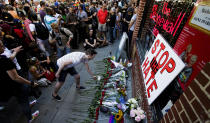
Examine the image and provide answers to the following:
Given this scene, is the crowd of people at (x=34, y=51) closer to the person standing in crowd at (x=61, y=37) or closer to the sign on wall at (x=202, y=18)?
the person standing in crowd at (x=61, y=37)

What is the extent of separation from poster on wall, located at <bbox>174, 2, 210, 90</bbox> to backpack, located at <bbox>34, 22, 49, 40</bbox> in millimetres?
4332

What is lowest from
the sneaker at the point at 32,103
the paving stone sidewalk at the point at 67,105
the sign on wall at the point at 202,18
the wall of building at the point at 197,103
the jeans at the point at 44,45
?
the paving stone sidewalk at the point at 67,105

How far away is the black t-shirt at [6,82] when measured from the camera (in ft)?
5.97

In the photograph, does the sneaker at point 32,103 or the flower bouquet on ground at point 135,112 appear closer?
the flower bouquet on ground at point 135,112

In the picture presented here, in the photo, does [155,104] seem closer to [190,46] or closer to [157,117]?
[157,117]

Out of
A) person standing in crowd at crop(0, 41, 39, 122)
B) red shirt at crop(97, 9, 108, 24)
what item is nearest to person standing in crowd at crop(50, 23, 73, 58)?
person standing in crowd at crop(0, 41, 39, 122)

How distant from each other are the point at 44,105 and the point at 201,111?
3514 millimetres

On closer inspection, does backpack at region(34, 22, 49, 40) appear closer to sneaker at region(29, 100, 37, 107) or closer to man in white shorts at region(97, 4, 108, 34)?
sneaker at region(29, 100, 37, 107)

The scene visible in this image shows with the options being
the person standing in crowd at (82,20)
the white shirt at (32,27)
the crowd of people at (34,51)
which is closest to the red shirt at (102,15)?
the crowd of people at (34,51)

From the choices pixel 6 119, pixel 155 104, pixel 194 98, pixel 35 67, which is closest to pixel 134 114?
pixel 155 104

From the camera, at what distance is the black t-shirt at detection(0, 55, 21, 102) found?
5.97 ft

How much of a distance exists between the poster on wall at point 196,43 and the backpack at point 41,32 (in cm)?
433

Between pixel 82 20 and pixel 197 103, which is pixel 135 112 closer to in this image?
pixel 197 103

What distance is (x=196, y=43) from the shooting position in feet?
4.10
